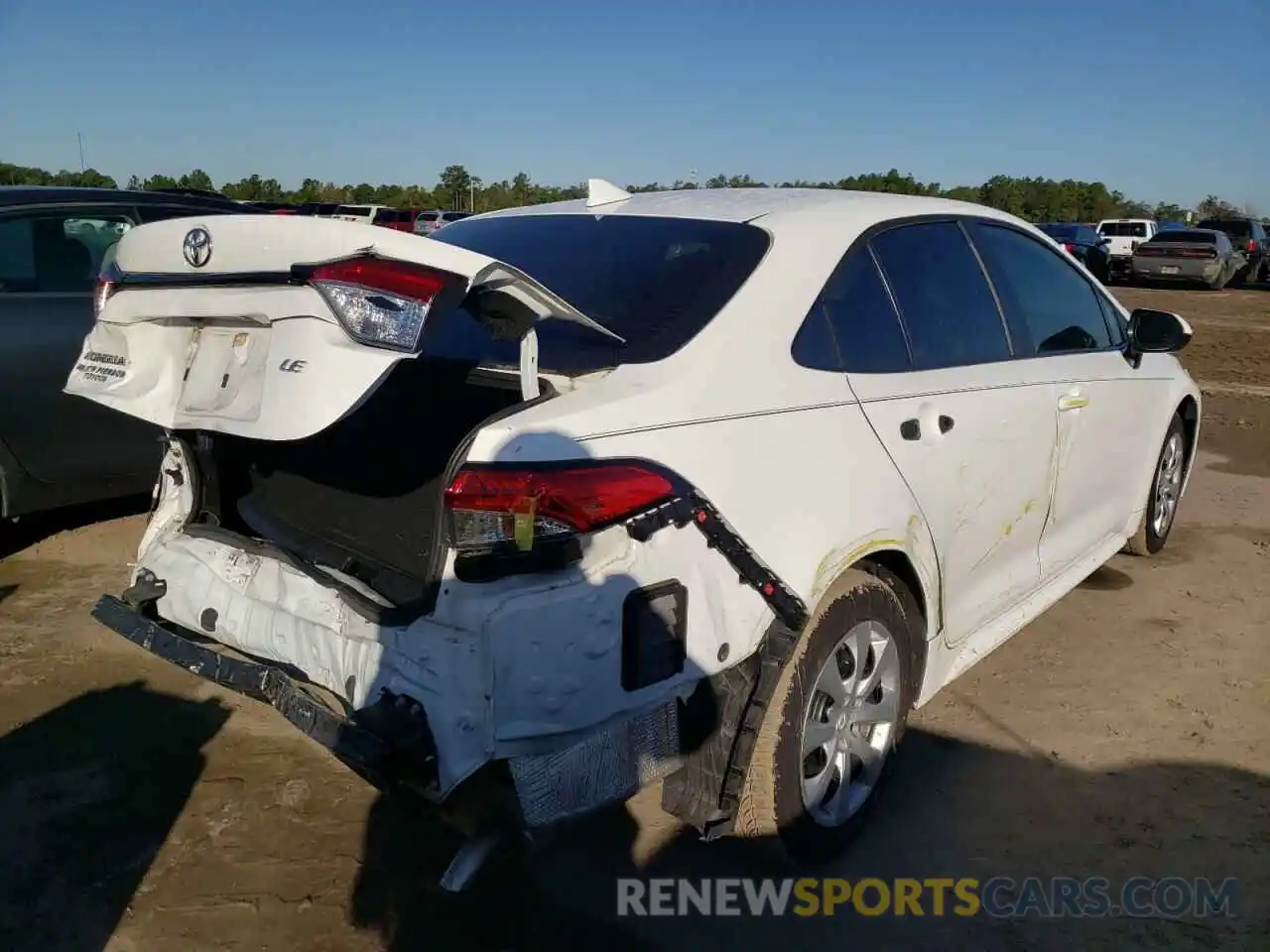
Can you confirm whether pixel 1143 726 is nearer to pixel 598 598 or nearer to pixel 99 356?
pixel 598 598

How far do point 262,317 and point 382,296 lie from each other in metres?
0.41

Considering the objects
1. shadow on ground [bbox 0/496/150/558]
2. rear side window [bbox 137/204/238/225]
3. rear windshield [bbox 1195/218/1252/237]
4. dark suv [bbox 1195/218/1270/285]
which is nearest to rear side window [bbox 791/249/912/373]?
rear side window [bbox 137/204/238/225]

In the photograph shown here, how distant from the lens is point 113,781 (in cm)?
312

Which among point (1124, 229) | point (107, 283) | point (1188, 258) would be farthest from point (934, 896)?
point (1124, 229)

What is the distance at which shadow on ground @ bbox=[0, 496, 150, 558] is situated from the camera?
5.29m

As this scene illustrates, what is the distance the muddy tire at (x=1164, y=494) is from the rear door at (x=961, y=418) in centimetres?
166

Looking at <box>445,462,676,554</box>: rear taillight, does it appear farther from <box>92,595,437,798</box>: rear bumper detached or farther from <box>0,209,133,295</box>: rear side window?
<box>0,209,133,295</box>: rear side window

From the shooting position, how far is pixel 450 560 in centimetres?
212

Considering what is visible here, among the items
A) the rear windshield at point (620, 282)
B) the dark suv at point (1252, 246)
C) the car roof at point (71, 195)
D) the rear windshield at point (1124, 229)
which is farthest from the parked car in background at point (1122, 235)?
the rear windshield at point (620, 282)

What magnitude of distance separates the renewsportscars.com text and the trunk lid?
4.68 feet

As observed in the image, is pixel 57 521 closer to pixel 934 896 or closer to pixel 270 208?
pixel 934 896

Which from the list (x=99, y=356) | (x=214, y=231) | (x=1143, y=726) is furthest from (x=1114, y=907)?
(x=99, y=356)

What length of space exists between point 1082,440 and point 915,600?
137 centimetres

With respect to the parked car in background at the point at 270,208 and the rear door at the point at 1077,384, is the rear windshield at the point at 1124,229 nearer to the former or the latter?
the parked car in background at the point at 270,208
